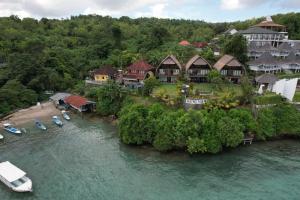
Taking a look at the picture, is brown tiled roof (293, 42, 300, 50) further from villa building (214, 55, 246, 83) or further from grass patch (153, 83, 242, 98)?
grass patch (153, 83, 242, 98)

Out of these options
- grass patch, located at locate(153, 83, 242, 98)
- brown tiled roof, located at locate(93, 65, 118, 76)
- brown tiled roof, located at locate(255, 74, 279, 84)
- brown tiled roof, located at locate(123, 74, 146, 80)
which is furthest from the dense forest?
brown tiled roof, located at locate(255, 74, 279, 84)

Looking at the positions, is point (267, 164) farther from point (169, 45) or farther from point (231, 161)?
point (169, 45)

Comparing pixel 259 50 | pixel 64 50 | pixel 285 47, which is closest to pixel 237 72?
pixel 259 50

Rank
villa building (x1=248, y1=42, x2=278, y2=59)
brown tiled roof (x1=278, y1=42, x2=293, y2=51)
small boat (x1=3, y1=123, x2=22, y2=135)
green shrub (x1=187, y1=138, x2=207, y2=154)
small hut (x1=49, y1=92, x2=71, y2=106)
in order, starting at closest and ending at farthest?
green shrub (x1=187, y1=138, x2=207, y2=154) < small boat (x1=3, y1=123, x2=22, y2=135) < small hut (x1=49, y1=92, x2=71, y2=106) < villa building (x1=248, y1=42, x2=278, y2=59) < brown tiled roof (x1=278, y1=42, x2=293, y2=51)

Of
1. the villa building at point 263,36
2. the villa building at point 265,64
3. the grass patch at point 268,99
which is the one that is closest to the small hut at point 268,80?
the grass patch at point 268,99

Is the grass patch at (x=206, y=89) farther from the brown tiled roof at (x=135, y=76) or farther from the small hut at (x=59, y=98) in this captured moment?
the small hut at (x=59, y=98)

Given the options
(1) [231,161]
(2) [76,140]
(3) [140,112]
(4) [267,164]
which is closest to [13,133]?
(2) [76,140]

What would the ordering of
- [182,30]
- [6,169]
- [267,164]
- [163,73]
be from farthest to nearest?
[182,30], [163,73], [267,164], [6,169]
